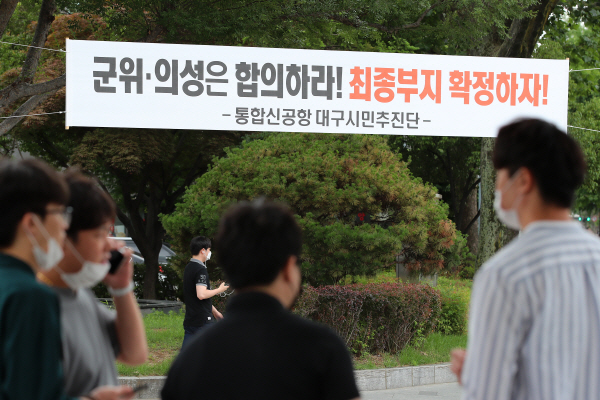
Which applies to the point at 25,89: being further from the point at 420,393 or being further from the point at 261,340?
the point at 261,340

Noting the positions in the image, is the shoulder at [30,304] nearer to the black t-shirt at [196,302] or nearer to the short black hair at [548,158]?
the short black hair at [548,158]

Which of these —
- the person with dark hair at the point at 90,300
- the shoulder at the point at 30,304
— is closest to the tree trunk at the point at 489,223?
the person with dark hair at the point at 90,300

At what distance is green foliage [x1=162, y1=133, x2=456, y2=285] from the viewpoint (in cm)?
982

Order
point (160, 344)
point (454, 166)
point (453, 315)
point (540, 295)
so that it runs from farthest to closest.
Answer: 1. point (454, 166)
2. point (453, 315)
3. point (160, 344)
4. point (540, 295)

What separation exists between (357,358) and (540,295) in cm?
747

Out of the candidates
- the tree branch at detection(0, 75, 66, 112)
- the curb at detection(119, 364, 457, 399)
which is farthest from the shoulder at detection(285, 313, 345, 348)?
the tree branch at detection(0, 75, 66, 112)

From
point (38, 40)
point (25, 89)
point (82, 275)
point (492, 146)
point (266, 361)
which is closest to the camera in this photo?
point (266, 361)

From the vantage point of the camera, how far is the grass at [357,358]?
813 cm

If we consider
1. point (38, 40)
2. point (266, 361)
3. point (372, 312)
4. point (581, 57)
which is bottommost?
point (372, 312)

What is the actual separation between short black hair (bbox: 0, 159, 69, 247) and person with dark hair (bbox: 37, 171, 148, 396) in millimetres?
237

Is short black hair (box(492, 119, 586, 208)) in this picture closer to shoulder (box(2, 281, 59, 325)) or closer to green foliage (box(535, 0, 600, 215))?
shoulder (box(2, 281, 59, 325))

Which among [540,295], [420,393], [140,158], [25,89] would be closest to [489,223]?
[420,393]

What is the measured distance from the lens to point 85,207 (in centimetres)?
216

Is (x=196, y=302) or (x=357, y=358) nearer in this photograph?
(x=196, y=302)
